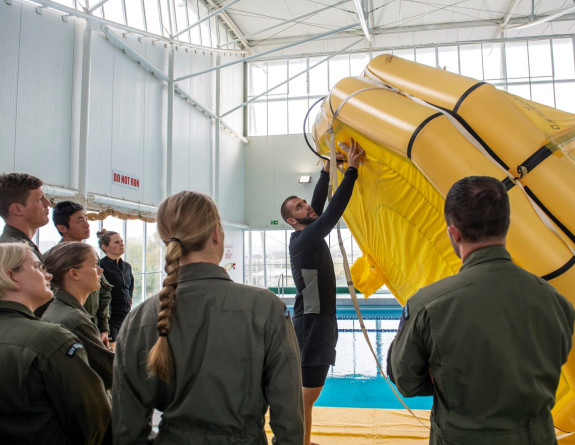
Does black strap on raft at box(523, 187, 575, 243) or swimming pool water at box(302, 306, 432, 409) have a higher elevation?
black strap on raft at box(523, 187, 575, 243)

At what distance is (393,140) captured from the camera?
2.07 metres

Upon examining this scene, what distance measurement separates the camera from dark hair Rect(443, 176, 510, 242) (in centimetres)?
133

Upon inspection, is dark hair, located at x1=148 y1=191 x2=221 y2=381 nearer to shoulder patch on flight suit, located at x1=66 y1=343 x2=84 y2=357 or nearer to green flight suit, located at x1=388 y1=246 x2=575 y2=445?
shoulder patch on flight suit, located at x1=66 y1=343 x2=84 y2=357

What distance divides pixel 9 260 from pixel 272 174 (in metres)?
15.1

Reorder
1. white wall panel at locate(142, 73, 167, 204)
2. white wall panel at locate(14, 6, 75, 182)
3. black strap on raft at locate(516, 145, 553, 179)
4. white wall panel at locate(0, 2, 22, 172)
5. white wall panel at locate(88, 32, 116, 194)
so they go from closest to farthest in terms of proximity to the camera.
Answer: black strap on raft at locate(516, 145, 553, 179), white wall panel at locate(0, 2, 22, 172), white wall panel at locate(14, 6, 75, 182), white wall panel at locate(88, 32, 116, 194), white wall panel at locate(142, 73, 167, 204)

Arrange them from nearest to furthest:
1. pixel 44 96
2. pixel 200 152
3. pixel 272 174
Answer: pixel 44 96, pixel 200 152, pixel 272 174

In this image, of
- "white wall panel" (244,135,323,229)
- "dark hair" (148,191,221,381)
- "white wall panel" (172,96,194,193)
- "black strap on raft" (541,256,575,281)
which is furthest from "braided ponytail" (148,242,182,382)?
"white wall panel" (244,135,323,229)

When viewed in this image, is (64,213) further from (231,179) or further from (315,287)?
(231,179)

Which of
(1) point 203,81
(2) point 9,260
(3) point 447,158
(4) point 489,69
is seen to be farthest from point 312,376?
(4) point 489,69

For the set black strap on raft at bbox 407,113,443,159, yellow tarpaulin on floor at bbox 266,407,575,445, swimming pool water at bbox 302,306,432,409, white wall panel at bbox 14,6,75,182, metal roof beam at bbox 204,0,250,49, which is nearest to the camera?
black strap on raft at bbox 407,113,443,159

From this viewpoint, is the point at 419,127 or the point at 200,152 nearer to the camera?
the point at 419,127

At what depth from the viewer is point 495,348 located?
126 centimetres

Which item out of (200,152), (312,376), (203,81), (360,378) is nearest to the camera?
(312,376)

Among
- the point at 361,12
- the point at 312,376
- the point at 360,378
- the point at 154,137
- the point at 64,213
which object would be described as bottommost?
the point at 360,378
